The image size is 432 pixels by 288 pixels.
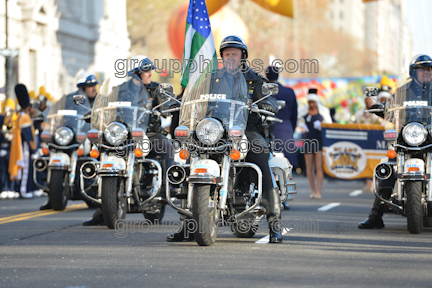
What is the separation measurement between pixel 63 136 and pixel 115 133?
133 inches

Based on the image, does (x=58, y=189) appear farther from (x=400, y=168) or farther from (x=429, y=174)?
(x=429, y=174)

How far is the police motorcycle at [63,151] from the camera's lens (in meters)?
12.5

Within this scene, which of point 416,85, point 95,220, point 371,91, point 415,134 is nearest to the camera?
point 415,134

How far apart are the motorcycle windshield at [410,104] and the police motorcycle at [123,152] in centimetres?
291

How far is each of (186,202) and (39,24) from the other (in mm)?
30146

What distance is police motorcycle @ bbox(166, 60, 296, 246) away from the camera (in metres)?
7.59

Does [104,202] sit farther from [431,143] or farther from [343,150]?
[343,150]

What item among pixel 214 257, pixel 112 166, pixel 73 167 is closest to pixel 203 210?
pixel 214 257

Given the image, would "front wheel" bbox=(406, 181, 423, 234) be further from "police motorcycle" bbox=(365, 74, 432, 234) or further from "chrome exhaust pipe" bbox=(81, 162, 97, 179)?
"chrome exhaust pipe" bbox=(81, 162, 97, 179)

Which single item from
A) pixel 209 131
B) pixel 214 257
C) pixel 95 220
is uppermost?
pixel 209 131

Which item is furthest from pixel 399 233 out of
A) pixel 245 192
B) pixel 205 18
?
pixel 205 18

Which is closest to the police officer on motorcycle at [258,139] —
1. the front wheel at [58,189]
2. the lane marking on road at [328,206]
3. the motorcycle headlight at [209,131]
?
the motorcycle headlight at [209,131]

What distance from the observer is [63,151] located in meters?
13.0

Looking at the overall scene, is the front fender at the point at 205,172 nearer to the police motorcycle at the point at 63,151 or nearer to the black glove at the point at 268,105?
the black glove at the point at 268,105
